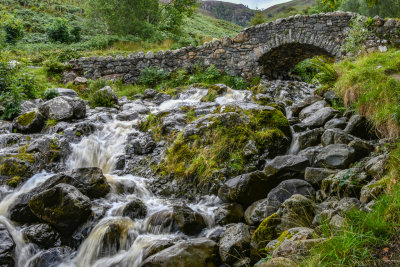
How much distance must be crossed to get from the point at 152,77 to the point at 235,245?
11200mm

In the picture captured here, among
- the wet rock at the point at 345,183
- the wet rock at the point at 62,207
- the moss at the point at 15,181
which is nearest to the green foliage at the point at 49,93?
the moss at the point at 15,181

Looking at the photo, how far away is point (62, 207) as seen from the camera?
4332 millimetres

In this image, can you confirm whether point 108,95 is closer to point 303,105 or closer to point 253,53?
point 303,105

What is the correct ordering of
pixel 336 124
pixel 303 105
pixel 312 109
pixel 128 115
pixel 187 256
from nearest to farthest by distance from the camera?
pixel 187 256 < pixel 336 124 < pixel 312 109 < pixel 303 105 < pixel 128 115

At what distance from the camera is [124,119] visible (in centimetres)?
882

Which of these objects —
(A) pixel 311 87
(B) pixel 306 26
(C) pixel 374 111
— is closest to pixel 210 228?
(C) pixel 374 111

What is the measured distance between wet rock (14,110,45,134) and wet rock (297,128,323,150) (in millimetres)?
6662

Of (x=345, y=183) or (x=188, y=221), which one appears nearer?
(x=345, y=183)

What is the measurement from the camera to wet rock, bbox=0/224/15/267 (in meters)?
3.72

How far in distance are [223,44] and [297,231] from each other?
11.9 meters

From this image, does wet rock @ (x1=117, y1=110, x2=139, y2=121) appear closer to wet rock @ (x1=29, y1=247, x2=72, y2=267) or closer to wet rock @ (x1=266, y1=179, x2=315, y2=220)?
wet rock @ (x1=29, y1=247, x2=72, y2=267)

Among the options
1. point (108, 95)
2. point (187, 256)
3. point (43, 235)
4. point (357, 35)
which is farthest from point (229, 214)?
point (357, 35)

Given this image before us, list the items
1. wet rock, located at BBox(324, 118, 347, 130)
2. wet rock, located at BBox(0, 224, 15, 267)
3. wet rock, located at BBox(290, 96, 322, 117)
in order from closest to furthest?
1. wet rock, located at BBox(0, 224, 15, 267)
2. wet rock, located at BBox(324, 118, 347, 130)
3. wet rock, located at BBox(290, 96, 322, 117)

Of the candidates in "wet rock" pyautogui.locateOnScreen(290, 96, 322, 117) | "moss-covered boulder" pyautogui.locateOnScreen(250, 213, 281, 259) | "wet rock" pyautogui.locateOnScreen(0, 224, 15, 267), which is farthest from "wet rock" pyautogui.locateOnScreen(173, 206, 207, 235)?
"wet rock" pyautogui.locateOnScreen(290, 96, 322, 117)
